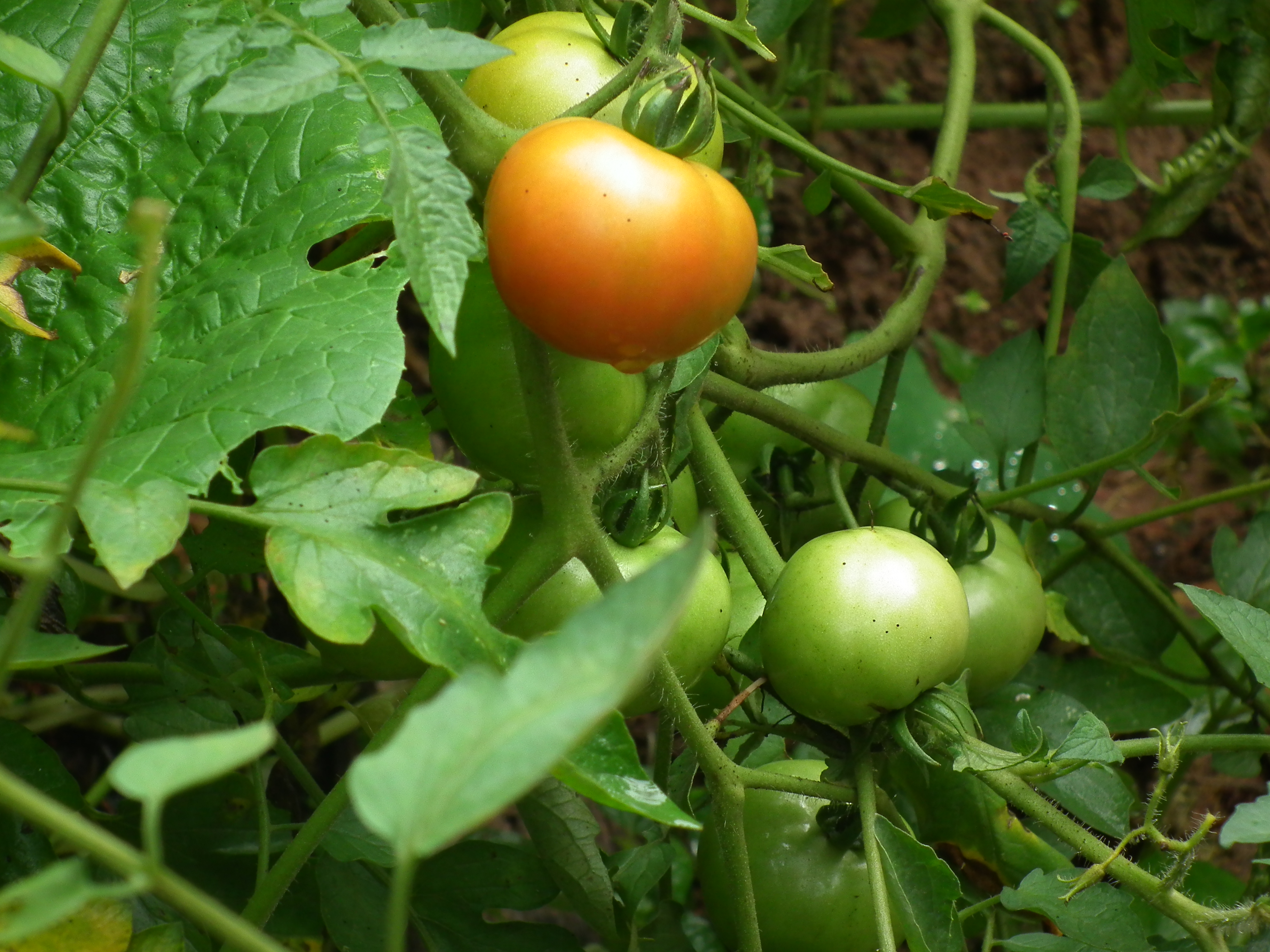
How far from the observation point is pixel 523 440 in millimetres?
630

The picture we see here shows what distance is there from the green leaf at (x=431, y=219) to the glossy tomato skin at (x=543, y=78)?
145 mm

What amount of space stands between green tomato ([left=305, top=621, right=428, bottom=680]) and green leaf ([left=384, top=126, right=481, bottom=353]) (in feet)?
0.89

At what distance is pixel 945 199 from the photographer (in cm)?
65

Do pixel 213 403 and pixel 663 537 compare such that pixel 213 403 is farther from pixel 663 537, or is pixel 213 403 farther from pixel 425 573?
pixel 663 537

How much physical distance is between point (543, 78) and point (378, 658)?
32 centimetres

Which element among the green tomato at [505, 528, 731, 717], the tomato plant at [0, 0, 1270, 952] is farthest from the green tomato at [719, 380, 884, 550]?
the green tomato at [505, 528, 731, 717]

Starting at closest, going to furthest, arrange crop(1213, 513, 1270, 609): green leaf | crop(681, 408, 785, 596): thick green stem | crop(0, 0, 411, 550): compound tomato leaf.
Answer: crop(0, 0, 411, 550): compound tomato leaf
crop(681, 408, 785, 596): thick green stem
crop(1213, 513, 1270, 609): green leaf

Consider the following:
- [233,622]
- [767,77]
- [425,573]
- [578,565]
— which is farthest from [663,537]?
[767,77]

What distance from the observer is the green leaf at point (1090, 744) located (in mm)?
591

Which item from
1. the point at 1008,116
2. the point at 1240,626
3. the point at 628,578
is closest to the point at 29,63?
the point at 628,578

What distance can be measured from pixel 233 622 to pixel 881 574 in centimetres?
59

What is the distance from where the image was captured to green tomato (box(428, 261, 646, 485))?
0.61 metres

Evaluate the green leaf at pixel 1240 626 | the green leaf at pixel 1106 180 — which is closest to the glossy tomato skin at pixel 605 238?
the green leaf at pixel 1240 626

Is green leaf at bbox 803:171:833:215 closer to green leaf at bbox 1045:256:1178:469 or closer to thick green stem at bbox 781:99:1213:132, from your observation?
green leaf at bbox 1045:256:1178:469
